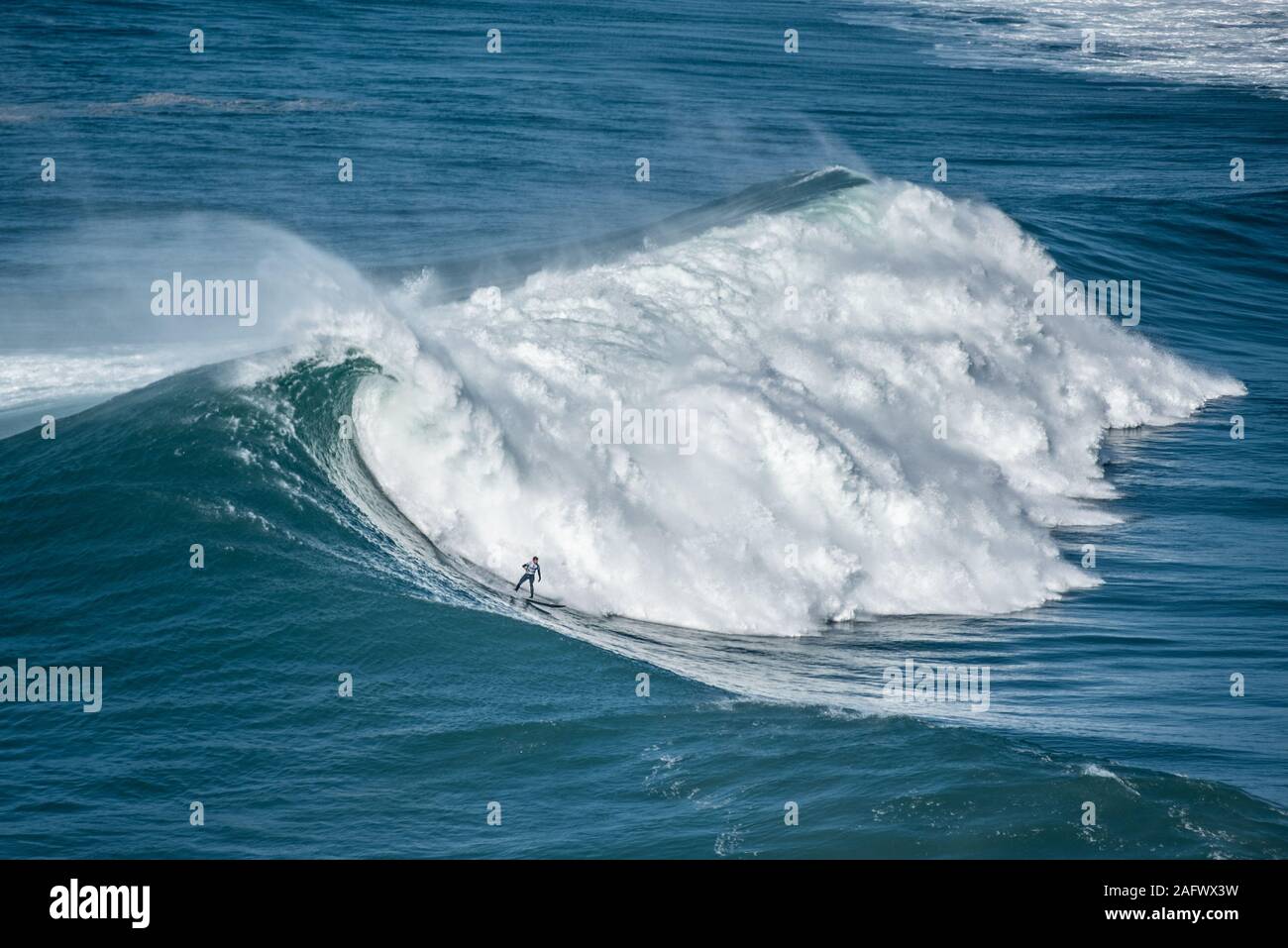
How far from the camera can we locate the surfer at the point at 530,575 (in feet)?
53.3

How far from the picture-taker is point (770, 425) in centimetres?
1997

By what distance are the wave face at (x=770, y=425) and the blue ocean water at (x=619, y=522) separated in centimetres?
7

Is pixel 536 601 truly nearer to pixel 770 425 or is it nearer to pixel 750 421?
pixel 750 421

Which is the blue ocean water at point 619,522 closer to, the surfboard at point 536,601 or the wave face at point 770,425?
the wave face at point 770,425

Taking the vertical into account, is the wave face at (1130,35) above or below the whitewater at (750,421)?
above

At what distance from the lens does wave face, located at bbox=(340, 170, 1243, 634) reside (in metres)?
18.0

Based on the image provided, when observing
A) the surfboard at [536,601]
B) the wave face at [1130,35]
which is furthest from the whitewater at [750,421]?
the wave face at [1130,35]

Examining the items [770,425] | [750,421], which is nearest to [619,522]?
[750,421]

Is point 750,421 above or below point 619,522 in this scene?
above

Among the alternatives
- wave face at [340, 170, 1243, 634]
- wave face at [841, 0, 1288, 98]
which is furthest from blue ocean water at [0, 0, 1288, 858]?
wave face at [841, 0, 1288, 98]

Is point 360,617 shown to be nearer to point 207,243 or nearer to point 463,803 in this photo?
point 463,803

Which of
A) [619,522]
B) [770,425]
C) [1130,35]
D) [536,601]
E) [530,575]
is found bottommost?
[536,601]

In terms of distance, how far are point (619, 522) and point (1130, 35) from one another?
55.3 metres
